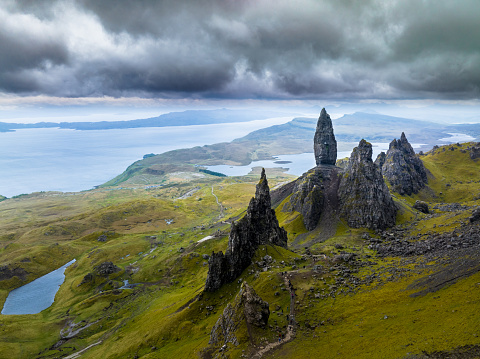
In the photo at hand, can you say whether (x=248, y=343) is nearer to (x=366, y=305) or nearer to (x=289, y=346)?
(x=289, y=346)

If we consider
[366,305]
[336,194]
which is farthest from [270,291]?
[336,194]

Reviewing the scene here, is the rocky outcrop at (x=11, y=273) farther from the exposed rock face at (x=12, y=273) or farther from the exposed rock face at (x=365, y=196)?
the exposed rock face at (x=365, y=196)

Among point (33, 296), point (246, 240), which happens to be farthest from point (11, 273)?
point (246, 240)

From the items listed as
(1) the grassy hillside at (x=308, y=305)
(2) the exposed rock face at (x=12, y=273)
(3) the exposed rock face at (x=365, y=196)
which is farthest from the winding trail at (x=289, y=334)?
(2) the exposed rock face at (x=12, y=273)

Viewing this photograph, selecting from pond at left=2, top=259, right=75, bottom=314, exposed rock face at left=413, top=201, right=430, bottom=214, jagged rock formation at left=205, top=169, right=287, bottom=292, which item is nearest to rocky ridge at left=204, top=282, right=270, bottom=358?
jagged rock formation at left=205, top=169, right=287, bottom=292

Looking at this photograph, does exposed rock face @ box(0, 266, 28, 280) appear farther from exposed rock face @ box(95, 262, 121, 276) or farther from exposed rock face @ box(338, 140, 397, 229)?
exposed rock face @ box(338, 140, 397, 229)

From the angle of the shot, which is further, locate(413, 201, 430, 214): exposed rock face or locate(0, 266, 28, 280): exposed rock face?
locate(0, 266, 28, 280): exposed rock face

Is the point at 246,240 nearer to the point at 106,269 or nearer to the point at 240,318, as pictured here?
the point at 240,318
